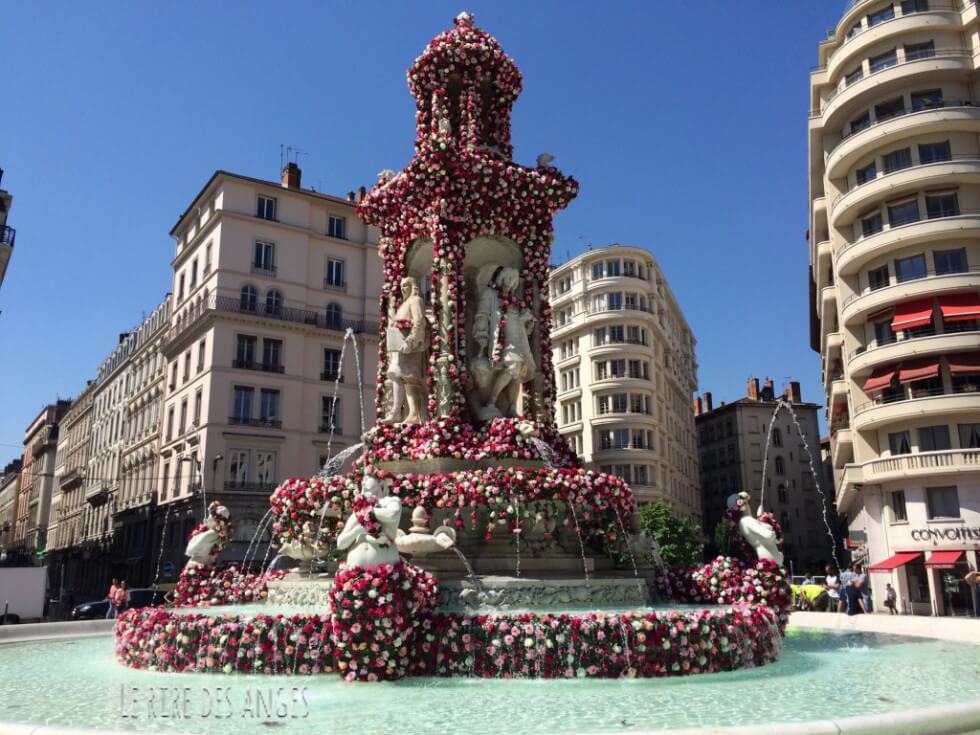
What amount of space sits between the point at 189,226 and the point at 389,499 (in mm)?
53782

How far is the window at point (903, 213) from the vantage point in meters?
39.0

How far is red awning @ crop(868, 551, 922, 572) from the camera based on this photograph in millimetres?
35562

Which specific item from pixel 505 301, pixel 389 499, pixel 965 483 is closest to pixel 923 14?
pixel 965 483

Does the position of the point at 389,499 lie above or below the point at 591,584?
above

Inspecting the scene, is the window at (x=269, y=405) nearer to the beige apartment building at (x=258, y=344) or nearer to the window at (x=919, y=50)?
the beige apartment building at (x=258, y=344)

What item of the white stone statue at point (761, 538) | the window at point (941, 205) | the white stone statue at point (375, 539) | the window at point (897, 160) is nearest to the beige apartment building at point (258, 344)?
the window at point (897, 160)

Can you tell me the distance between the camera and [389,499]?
408 inches

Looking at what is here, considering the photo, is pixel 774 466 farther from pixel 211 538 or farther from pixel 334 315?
pixel 211 538

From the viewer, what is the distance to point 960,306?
119 ft

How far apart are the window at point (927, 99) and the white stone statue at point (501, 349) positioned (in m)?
32.8

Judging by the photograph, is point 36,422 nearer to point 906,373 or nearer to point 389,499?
point 906,373

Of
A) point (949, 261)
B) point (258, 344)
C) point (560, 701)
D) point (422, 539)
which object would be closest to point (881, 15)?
point (949, 261)

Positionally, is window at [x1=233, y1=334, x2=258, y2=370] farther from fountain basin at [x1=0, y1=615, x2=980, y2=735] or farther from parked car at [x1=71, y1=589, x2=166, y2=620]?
fountain basin at [x1=0, y1=615, x2=980, y2=735]

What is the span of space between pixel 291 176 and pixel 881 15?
38.1 metres
